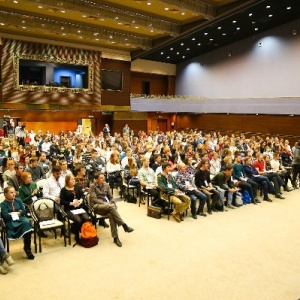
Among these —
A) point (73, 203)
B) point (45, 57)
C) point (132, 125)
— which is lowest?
point (73, 203)

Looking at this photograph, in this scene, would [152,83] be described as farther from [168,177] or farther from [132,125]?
[168,177]

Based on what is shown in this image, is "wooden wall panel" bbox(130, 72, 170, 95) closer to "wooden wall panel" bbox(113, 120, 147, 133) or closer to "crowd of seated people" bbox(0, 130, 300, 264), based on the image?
"wooden wall panel" bbox(113, 120, 147, 133)

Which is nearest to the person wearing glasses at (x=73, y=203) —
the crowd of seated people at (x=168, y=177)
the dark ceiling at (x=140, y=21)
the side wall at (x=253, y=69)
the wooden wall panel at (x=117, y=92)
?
the crowd of seated people at (x=168, y=177)

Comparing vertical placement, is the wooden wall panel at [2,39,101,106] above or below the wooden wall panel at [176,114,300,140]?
above

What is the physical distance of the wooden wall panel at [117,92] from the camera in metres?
22.1

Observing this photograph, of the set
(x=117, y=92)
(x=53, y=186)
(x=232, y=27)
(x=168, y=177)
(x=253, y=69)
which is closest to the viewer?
(x=53, y=186)

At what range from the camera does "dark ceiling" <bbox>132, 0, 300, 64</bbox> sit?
15633 mm

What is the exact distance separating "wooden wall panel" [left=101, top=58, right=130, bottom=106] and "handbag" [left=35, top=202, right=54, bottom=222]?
17315 mm

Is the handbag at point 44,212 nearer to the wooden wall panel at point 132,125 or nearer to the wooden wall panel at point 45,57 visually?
the wooden wall panel at point 45,57

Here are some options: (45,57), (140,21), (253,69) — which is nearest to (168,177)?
(140,21)

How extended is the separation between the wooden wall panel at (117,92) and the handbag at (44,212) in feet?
56.8

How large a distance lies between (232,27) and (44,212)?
1654cm

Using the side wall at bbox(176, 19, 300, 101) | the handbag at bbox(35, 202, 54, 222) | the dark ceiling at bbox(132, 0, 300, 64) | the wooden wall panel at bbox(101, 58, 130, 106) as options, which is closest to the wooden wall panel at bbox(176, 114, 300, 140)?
the side wall at bbox(176, 19, 300, 101)

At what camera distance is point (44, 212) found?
17.6 feet
